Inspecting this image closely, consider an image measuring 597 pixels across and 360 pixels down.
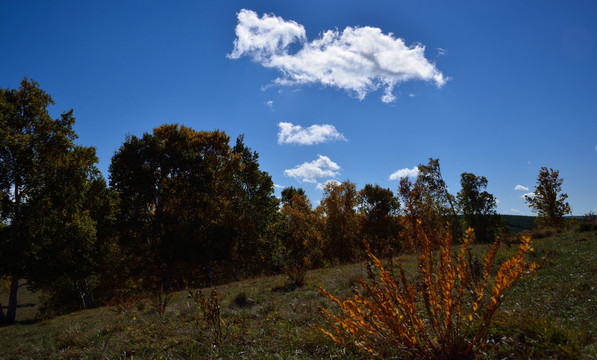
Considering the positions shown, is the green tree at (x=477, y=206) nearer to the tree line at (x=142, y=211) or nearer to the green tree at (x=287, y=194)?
the tree line at (x=142, y=211)

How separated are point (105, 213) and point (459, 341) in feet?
68.2

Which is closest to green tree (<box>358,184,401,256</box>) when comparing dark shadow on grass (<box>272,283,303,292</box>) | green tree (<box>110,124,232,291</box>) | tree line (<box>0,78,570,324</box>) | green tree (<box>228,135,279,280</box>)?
tree line (<box>0,78,570,324</box>)

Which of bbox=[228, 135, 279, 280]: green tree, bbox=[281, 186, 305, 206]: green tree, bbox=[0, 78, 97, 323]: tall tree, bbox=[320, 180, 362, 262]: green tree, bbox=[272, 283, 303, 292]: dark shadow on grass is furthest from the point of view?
bbox=[281, 186, 305, 206]: green tree

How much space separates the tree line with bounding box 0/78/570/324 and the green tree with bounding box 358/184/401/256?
156cm

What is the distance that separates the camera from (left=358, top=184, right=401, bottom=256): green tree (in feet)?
117

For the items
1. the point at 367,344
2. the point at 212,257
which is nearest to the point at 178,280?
the point at 212,257

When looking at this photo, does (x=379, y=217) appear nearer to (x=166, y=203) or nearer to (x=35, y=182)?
(x=166, y=203)

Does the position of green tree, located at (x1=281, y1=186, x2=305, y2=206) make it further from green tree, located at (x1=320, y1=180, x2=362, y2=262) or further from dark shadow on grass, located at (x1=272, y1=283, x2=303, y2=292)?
dark shadow on grass, located at (x1=272, y1=283, x2=303, y2=292)

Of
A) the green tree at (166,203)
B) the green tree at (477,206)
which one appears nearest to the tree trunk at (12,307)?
the green tree at (166,203)

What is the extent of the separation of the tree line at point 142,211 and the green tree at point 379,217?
1563 mm

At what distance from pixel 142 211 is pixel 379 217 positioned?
27.6m

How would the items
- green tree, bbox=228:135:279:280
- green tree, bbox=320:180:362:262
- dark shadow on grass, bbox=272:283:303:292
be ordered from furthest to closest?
1. green tree, bbox=320:180:362:262
2. green tree, bbox=228:135:279:280
3. dark shadow on grass, bbox=272:283:303:292

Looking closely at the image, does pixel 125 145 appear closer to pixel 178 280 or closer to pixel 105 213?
pixel 105 213

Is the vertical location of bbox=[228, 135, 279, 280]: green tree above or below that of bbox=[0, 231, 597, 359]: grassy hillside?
Answer: above
